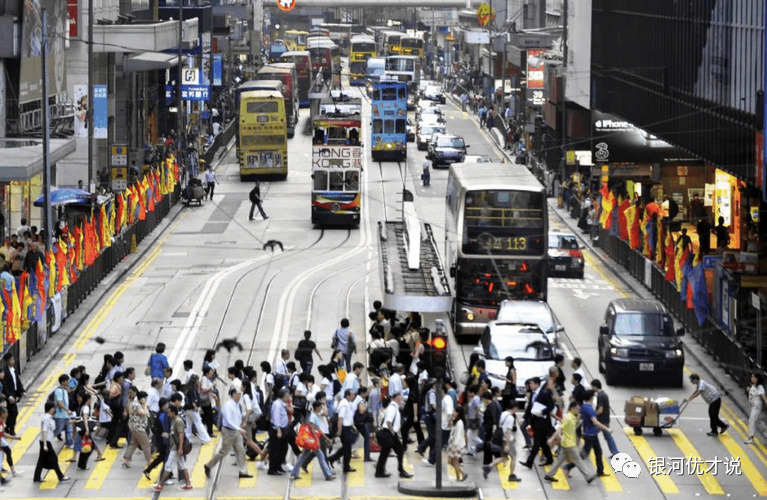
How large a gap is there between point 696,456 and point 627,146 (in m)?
38.9

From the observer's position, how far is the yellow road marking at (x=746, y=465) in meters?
27.8

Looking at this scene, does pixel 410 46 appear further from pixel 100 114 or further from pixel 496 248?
pixel 496 248

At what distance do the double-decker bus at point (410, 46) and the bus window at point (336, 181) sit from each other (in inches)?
2913

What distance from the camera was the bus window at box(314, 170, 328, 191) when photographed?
63.3 metres

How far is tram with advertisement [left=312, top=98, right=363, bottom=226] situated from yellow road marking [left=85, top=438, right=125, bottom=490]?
3266 centimetres

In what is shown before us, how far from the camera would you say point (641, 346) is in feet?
118

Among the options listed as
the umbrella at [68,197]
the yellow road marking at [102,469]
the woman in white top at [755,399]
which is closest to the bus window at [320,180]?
the umbrella at [68,197]

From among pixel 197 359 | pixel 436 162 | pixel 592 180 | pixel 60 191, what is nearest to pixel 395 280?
pixel 197 359

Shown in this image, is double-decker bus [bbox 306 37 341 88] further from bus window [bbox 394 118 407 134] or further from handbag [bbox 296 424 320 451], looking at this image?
handbag [bbox 296 424 320 451]

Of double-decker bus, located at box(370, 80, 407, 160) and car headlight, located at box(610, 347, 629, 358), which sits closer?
car headlight, located at box(610, 347, 629, 358)

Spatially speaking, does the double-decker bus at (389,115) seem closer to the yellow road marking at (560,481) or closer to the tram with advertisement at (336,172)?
the tram with advertisement at (336,172)

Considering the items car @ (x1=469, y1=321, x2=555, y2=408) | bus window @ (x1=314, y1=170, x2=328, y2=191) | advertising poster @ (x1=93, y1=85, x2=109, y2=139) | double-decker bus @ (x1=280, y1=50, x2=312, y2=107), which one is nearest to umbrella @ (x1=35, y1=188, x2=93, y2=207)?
advertising poster @ (x1=93, y1=85, x2=109, y2=139)

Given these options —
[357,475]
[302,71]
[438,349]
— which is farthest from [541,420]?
[302,71]

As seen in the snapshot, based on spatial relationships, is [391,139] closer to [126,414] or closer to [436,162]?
[436,162]
